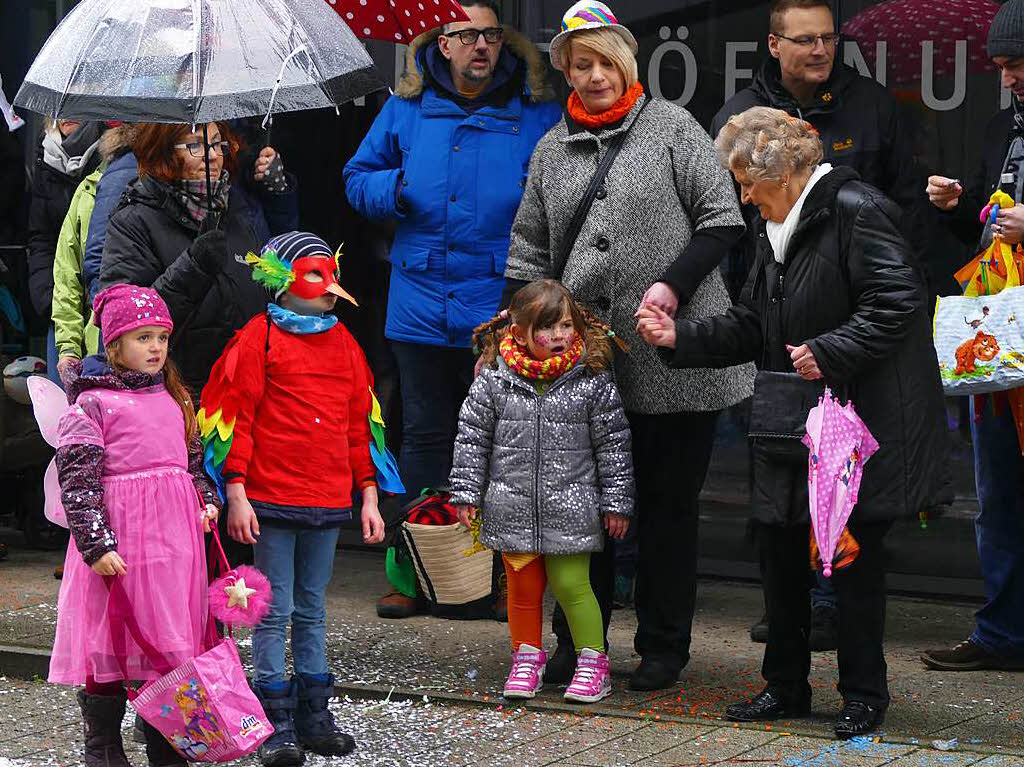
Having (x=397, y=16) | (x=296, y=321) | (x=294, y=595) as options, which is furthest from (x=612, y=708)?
(x=397, y=16)

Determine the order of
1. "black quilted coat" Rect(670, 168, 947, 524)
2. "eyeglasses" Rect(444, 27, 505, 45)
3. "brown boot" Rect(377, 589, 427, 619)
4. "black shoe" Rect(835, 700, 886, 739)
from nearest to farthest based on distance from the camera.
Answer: "black quilted coat" Rect(670, 168, 947, 524)
"black shoe" Rect(835, 700, 886, 739)
"eyeglasses" Rect(444, 27, 505, 45)
"brown boot" Rect(377, 589, 427, 619)

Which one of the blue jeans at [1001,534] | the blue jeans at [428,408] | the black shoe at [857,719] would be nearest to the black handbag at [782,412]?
the black shoe at [857,719]

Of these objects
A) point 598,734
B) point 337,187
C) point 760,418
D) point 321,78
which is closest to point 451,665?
point 598,734

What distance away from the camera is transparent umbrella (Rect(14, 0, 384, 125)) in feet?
17.3

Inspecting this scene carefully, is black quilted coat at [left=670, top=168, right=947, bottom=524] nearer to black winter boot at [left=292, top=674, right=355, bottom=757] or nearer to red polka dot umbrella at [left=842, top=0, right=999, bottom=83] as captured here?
black winter boot at [left=292, top=674, right=355, bottom=757]

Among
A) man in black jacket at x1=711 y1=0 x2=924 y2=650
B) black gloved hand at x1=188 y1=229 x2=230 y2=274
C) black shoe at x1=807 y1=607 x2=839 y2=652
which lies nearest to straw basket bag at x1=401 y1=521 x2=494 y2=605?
Answer: man in black jacket at x1=711 y1=0 x2=924 y2=650

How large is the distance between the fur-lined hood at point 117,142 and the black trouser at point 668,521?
1873 mm

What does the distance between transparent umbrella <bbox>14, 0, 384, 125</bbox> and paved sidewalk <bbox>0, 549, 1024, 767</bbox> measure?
1.91 metres

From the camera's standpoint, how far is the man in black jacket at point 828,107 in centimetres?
669

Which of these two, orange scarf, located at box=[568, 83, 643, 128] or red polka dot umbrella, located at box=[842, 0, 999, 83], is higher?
red polka dot umbrella, located at box=[842, 0, 999, 83]

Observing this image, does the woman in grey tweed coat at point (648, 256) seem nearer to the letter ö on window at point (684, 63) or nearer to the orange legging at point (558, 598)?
the orange legging at point (558, 598)

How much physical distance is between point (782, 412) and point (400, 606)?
2.30 metres

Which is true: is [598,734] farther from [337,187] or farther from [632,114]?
[337,187]

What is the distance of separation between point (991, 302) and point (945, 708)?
1267mm
